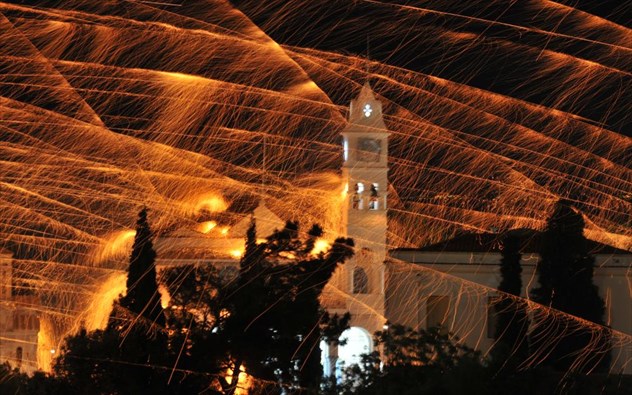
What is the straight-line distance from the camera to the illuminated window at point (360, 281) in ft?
170

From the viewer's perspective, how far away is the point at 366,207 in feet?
164

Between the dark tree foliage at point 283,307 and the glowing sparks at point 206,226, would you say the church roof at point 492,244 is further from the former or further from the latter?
the dark tree foliage at point 283,307

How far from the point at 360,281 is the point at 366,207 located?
342cm

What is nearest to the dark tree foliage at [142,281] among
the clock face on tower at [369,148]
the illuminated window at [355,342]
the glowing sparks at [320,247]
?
the glowing sparks at [320,247]

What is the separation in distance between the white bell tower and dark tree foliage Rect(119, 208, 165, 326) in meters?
16.0

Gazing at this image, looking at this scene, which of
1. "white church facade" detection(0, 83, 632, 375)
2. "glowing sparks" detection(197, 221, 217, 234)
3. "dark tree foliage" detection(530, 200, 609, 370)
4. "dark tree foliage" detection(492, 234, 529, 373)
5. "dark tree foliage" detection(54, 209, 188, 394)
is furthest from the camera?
"glowing sparks" detection(197, 221, 217, 234)

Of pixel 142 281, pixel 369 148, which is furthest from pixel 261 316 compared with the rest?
pixel 369 148

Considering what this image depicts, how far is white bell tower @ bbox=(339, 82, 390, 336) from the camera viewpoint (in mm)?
47469

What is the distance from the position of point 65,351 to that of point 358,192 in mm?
21134

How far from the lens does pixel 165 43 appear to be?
19984 millimetres

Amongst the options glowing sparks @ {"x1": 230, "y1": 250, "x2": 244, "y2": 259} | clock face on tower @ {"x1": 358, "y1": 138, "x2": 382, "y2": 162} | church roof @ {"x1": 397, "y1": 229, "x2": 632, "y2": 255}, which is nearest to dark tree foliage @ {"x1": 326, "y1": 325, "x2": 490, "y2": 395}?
church roof @ {"x1": 397, "y1": 229, "x2": 632, "y2": 255}

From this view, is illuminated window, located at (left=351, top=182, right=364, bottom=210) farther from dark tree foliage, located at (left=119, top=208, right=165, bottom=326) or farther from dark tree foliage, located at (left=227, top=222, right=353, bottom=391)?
dark tree foliage, located at (left=119, top=208, right=165, bottom=326)

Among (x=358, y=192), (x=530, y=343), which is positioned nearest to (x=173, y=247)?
(x=358, y=192)

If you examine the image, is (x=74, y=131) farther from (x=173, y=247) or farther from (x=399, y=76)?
(x=173, y=247)
